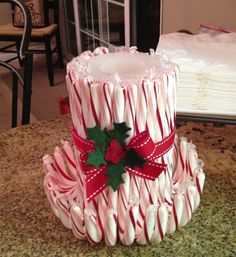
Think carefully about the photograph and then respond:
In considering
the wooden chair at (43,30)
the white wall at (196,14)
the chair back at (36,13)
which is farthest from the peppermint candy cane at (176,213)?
the chair back at (36,13)

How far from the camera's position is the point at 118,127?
0.50 metres

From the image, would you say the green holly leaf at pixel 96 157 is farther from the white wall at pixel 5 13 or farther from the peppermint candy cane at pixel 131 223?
the white wall at pixel 5 13

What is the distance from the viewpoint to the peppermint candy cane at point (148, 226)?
530mm

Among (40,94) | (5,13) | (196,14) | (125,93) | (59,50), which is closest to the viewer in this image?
(125,93)

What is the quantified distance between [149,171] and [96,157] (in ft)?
0.28

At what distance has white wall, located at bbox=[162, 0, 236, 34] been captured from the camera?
1517mm

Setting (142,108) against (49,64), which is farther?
(49,64)

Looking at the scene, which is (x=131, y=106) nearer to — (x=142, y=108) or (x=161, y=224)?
(x=142, y=108)

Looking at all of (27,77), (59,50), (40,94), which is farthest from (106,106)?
(59,50)

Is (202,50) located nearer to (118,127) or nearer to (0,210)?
(118,127)

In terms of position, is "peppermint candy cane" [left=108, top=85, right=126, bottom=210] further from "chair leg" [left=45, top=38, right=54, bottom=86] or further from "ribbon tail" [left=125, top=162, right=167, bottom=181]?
"chair leg" [left=45, top=38, right=54, bottom=86]

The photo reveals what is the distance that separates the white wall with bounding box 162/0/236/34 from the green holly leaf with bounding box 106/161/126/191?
1.19 m

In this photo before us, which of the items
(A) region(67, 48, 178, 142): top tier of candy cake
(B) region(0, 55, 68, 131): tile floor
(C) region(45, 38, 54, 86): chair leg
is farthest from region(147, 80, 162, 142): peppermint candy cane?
(C) region(45, 38, 54, 86): chair leg

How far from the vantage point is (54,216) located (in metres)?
0.67
